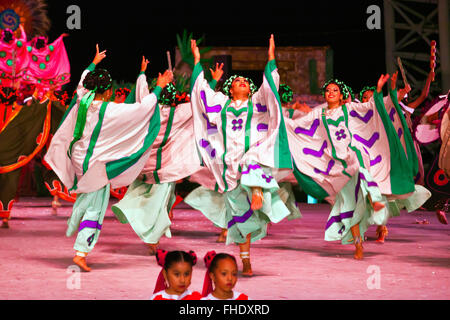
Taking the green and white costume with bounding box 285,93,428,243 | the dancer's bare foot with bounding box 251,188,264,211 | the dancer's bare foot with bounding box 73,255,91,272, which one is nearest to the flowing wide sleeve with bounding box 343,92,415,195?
the green and white costume with bounding box 285,93,428,243

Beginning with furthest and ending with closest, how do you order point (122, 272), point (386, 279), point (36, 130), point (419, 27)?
1. point (419, 27)
2. point (36, 130)
3. point (122, 272)
4. point (386, 279)

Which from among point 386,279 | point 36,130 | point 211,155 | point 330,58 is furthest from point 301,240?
point 330,58

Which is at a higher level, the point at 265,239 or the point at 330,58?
the point at 330,58

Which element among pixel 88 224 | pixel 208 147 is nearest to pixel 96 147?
pixel 88 224

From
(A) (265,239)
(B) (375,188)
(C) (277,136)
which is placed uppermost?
(C) (277,136)

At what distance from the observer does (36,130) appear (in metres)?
8.96

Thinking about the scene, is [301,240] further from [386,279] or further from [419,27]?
[419,27]

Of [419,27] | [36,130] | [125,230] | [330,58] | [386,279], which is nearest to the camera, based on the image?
[386,279]

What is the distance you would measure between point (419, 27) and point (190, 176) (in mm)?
5949

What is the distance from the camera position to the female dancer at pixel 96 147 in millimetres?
5500

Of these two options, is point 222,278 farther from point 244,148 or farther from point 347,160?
point 347,160

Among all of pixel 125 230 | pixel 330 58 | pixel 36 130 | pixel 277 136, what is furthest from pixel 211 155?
pixel 330 58

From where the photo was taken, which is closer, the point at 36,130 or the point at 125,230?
the point at 125,230

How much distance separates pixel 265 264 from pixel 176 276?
2.45 metres
